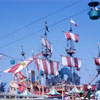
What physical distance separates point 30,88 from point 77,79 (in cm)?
1738

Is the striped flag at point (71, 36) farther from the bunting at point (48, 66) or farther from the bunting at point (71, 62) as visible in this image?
the bunting at point (48, 66)

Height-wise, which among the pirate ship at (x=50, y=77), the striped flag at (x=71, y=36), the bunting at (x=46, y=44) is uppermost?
the striped flag at (x=71, y=36)

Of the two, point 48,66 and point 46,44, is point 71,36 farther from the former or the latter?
point 48,66

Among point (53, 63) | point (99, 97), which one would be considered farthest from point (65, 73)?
point (99, 97)

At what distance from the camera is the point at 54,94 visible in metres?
47.0

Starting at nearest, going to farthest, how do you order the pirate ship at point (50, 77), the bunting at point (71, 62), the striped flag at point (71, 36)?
the pirate ship at point (50, 77)
the bunting at point (71, 62)
the striped flag at point (71, 36)

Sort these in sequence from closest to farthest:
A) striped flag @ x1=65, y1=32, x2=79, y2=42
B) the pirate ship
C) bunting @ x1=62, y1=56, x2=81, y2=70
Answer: the pirate ship, bunting @ x1=62, y1=56, x2=81, y2=70, striped flag @ x1=65, y1=32, x2=79, y2=42

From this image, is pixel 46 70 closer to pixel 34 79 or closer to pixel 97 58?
pixel 34 79

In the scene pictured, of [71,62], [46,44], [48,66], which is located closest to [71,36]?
[71,62]

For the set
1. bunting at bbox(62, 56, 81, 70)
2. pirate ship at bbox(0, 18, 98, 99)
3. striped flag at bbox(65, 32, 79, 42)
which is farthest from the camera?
striped flag at bbox(65, 32, 79, 42)

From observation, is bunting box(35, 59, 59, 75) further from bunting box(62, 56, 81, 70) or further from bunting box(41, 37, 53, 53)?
bunting box(41, 37, 53, 53)

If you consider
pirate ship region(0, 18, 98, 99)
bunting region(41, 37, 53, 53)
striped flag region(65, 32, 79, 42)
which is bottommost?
pirate ship region(0, 18, 98, 99)

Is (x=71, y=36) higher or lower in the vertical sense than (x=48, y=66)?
higher

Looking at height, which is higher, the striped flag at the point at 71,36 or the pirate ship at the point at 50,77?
the striped flag at the point at 71,36
